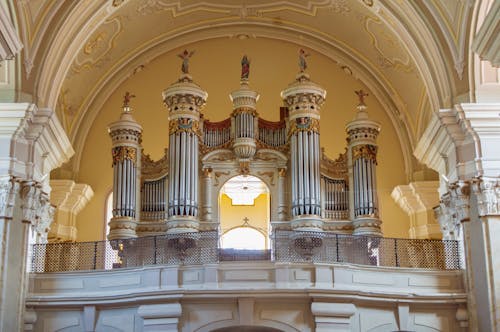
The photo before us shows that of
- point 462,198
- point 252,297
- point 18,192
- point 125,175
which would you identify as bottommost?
point 252,297

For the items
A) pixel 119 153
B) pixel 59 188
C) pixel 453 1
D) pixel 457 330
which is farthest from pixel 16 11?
pixel 457 330

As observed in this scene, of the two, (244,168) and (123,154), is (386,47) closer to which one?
(244,168)

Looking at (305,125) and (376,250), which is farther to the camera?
(305,125)

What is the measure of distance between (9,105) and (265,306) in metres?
6.10

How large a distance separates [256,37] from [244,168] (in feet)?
17.3

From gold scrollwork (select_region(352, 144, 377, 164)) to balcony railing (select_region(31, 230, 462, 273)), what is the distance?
2.14m

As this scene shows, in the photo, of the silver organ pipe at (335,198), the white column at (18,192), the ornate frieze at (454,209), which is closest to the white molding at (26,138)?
the white column at (18,192)

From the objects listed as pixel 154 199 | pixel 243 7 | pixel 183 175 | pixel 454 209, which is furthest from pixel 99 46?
pixel 454 209

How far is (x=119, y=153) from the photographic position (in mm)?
20469

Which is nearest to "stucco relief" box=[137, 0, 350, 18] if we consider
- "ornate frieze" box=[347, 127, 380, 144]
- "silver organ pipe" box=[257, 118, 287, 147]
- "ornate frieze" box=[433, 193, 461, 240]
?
"ornate frieze" box=[347, 127, 380, 144]

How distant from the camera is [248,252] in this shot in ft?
62.7

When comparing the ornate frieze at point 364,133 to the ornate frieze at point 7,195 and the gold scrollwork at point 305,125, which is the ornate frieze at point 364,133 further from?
the ornate frieze at point 7,195

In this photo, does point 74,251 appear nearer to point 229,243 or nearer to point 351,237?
point 351,237

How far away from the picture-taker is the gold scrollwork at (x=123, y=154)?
2038 cm
